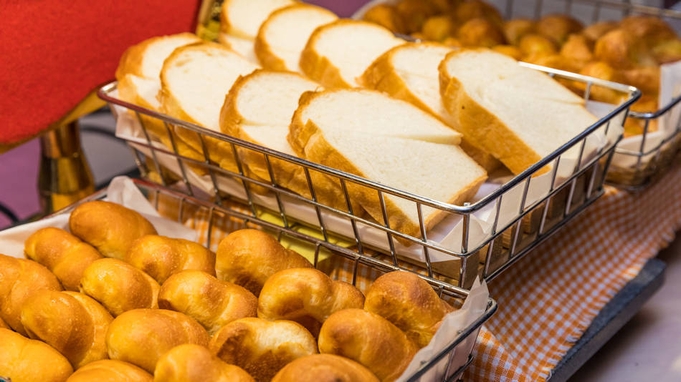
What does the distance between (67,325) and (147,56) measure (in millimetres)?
594

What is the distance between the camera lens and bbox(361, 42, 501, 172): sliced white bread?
1.06 metres

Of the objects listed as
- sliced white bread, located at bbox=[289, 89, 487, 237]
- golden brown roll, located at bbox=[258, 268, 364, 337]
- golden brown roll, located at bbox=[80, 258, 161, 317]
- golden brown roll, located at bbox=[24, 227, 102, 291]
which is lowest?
golden brown roll, located at bbox=[24, 227, 102, 291]

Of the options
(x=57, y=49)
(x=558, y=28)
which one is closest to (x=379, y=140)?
(x=57, y=49)

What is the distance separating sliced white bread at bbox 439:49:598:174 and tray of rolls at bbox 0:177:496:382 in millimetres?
266

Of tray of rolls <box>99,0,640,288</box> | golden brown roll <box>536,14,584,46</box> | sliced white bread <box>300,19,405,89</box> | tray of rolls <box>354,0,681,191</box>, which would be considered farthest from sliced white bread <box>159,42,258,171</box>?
golden brown roll <box>536,14,584,46</box>

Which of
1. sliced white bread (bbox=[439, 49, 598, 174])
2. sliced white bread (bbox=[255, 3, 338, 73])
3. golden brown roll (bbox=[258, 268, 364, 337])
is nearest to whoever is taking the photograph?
golden brown roll (bbox=[258, 268, 364, 337])

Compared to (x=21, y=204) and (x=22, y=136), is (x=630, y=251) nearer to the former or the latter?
(x=22, y=136)

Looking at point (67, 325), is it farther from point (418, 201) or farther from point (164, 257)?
point (418, 201)

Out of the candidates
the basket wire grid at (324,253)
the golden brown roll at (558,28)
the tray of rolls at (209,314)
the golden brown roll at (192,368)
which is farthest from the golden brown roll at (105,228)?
the golden brown roll at (558,28)

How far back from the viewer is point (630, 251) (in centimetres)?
123

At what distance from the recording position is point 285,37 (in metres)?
1.31

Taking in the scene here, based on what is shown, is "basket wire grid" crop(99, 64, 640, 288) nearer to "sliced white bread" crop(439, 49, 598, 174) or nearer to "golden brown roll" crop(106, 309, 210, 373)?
"sliced white bread" crop(439, 49, 598, 174)

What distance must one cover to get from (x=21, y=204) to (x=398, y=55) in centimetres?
154

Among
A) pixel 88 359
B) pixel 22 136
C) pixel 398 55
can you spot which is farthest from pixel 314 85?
pixel 88 359
